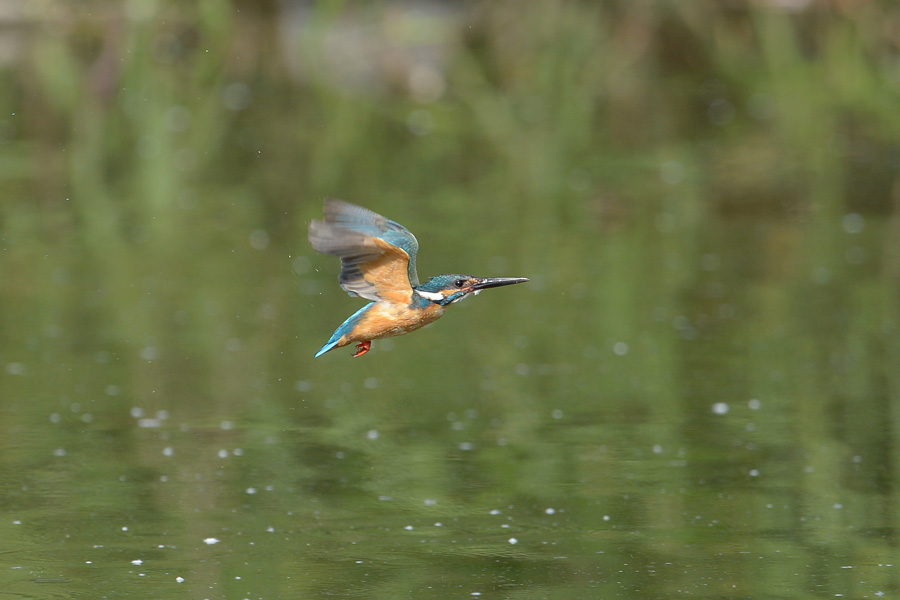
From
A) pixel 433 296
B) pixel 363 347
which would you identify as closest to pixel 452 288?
pixel 433 296

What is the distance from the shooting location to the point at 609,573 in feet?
17.3

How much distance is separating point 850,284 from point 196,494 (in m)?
4.80

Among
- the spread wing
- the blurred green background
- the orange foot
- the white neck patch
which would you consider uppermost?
the blurred green background

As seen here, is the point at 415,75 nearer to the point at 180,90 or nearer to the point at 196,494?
the point at 180,90

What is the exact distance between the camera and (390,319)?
4.09 meters

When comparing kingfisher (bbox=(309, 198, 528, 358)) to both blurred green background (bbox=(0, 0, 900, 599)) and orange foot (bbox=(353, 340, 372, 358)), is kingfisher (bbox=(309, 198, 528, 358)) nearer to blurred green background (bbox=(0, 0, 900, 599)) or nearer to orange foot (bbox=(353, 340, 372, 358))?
orange foot (bbox=(353, 340, 372, 358))

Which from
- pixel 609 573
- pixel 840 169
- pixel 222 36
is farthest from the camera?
pixel 222 36

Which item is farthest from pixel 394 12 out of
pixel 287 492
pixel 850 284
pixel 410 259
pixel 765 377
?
pixel 410 259

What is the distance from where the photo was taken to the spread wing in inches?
161

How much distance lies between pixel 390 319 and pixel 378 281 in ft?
0.40

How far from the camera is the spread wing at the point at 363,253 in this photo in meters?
4.10

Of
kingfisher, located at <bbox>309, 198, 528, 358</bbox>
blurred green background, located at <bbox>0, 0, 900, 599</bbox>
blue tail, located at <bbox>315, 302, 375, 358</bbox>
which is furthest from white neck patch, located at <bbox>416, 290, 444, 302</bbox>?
blurred green background, located at <bbox>0, 0, 900, 599</bbox>

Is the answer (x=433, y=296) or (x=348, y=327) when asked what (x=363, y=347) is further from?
(x=433, y=296)

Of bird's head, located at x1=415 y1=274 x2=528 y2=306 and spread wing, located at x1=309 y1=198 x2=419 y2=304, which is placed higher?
spread wing, located at x1=309 y1=198 x2=419 y2=304
